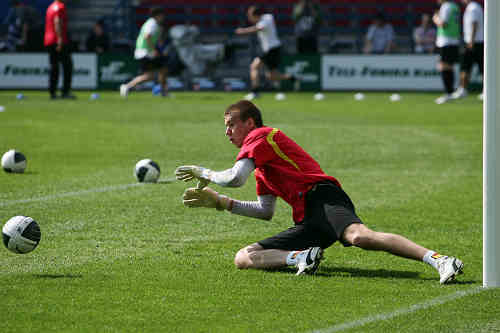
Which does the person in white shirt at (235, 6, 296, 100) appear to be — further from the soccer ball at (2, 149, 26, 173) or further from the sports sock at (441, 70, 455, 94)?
the soccer ball at (2, 149, 26, 173)

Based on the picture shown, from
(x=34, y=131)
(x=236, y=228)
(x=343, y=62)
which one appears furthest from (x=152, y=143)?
(x=343, y=62)

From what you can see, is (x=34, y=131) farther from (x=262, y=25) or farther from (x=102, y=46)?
(x=102, y=46)

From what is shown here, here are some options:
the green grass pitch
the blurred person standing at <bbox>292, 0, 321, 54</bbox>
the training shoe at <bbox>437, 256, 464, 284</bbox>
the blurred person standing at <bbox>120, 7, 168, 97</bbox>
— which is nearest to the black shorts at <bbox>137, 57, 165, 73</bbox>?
the blurred person standing at <bbox>120, 7, 168, 97</bbox>

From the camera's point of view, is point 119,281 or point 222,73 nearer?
point 119,281

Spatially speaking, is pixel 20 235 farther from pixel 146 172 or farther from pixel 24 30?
pixel 24 30

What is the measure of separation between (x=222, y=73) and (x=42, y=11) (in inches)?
340

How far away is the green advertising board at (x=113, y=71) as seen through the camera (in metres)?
29.5

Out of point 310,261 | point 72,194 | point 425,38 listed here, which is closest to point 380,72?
point 425,38

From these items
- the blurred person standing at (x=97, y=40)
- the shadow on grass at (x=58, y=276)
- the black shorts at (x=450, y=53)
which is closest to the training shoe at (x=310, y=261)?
the shadow on grass at (x=58, y=276)

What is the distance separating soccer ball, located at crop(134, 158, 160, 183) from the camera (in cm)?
1091

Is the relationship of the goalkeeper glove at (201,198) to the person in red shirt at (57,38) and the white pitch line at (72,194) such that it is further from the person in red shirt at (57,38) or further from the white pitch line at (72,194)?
the person in red shirt at (57,38)

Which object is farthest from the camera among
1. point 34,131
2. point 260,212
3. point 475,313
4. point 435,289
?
point 34,131

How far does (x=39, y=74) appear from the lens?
29.6 metres

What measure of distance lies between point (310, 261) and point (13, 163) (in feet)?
20.5
